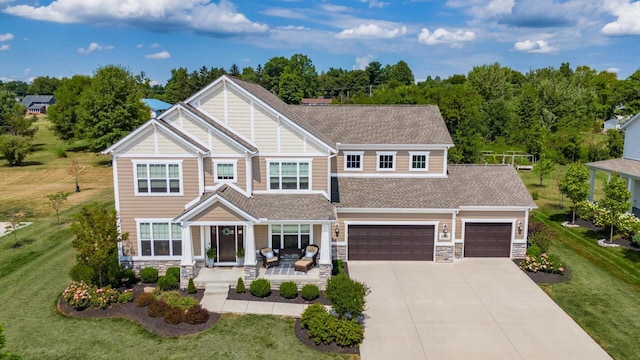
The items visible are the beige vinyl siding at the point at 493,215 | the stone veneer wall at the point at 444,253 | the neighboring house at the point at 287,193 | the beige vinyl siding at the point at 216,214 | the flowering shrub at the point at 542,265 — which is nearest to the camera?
the beige vinyl siding at the point at 216,214

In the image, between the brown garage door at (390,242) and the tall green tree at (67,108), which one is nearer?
the brown garage door at (390,242)

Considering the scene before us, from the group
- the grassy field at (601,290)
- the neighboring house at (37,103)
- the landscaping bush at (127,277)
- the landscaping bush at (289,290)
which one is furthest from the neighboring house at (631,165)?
the neighboring house at (37,103)

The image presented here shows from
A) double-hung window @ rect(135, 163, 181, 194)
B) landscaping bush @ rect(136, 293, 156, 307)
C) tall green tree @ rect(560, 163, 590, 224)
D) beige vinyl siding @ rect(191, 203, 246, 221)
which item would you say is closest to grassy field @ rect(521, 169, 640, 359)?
tall green tree @ rect(560, 163, 590, 224)

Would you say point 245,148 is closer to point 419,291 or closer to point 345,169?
point 345,169

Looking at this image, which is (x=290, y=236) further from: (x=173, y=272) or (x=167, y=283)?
(x=167, y=283)

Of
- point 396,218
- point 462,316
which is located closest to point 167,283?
point 396,218

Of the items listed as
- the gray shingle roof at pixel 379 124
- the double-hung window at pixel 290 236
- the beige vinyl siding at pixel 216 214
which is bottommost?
the double-hung window at pixel 290 236

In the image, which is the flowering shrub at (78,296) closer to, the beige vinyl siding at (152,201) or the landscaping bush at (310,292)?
the beige vinyl siding at (152,201)
